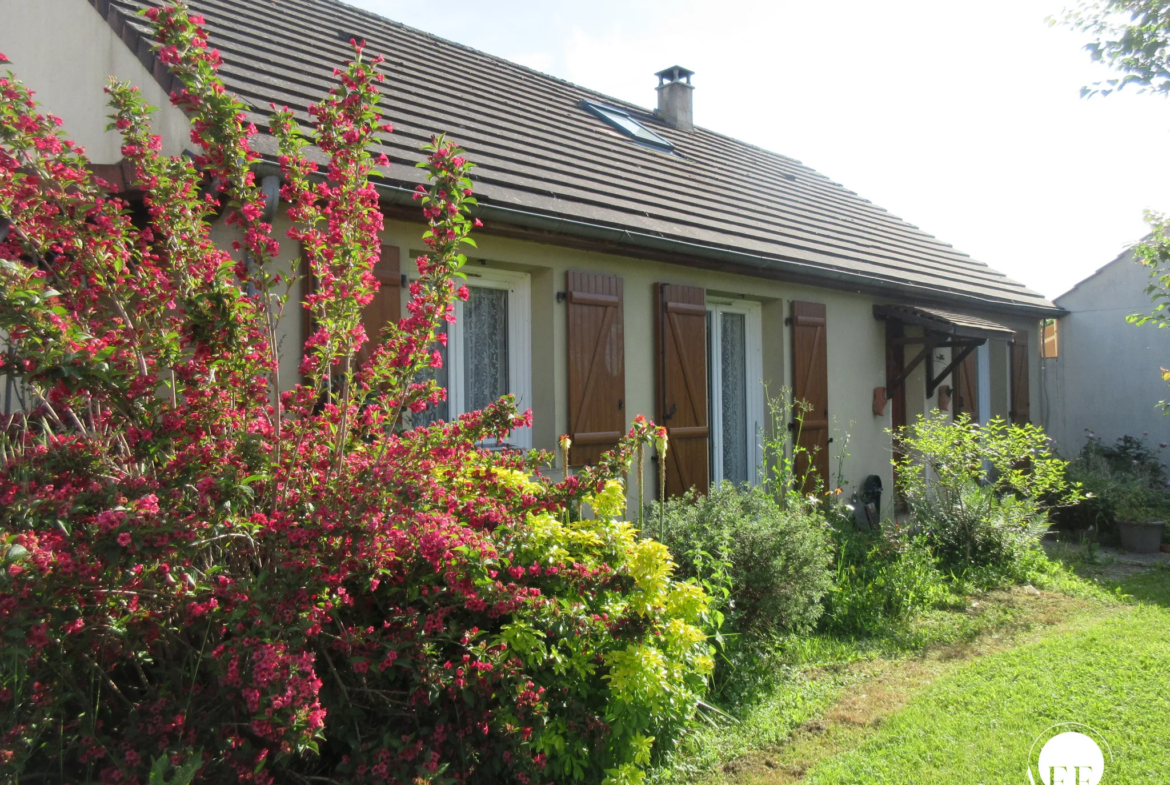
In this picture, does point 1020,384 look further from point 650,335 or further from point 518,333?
point 518,333

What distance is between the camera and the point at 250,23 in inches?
267

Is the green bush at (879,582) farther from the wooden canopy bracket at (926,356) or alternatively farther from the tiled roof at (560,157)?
the tiled roof at (560,157)

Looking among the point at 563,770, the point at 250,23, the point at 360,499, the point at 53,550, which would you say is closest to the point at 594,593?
the point at 563,770

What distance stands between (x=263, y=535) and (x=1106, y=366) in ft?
44.2

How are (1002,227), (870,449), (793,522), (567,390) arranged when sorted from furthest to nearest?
(1002,227)
(870,449)
(567,390)
(793,522)

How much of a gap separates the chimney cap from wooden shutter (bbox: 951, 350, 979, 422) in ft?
18.7

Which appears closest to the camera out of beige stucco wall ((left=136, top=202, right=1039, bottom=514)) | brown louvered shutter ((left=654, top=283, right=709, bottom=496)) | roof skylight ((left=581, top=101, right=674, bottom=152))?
beige stucco wall ((left=136, top=202, right=1039, bottom=514))

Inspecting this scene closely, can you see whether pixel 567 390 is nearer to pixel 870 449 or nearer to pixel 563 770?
pixel 563 770

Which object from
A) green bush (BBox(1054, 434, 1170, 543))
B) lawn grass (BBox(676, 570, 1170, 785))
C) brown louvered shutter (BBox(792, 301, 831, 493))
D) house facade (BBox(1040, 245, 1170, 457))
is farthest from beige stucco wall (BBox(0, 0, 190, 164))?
house facade (BBox(1040, 245, 1170, 457))

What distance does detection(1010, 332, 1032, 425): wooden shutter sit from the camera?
11.1 meters

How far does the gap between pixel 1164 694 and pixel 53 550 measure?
5116 millimetres

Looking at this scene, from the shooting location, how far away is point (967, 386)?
10508 mm
